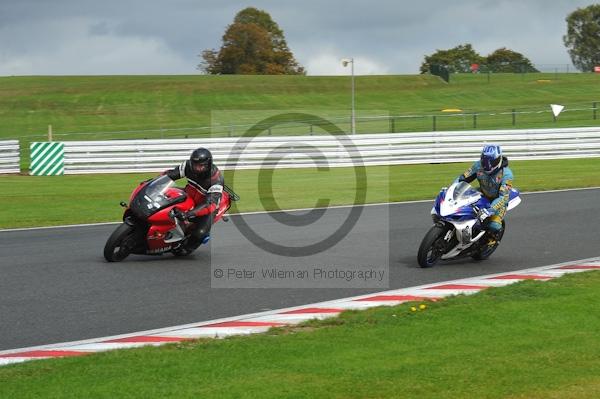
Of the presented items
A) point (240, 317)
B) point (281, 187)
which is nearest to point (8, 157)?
point (281, 187)

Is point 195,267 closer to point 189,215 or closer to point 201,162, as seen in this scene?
point 189,215

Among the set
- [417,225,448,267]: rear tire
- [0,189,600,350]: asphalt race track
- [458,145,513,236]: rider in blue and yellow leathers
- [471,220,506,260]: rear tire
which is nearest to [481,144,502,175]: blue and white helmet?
[458,145,513,236]: rider in blue and yellow leathers

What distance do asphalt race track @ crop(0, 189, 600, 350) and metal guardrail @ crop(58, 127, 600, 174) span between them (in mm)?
11770

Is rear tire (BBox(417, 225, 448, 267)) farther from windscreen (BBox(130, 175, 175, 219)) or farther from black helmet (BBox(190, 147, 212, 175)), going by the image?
windscreen (BBox(130, 175, 175, 219))

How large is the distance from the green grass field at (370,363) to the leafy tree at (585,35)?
12828 cm

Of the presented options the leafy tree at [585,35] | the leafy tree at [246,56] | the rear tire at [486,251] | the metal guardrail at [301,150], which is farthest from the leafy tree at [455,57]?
the rear tire at [486,251]

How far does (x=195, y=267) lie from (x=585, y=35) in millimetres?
128157

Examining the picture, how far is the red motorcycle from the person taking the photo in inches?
464

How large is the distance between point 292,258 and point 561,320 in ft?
16.4

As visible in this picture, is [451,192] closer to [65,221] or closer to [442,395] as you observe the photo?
[442,395]

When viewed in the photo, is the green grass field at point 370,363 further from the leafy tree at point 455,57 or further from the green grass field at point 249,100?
the leafy tree at point 455,57

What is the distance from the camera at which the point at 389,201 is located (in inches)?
784

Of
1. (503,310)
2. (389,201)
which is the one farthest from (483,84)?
(503,310)

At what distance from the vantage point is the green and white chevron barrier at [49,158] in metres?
29.4
